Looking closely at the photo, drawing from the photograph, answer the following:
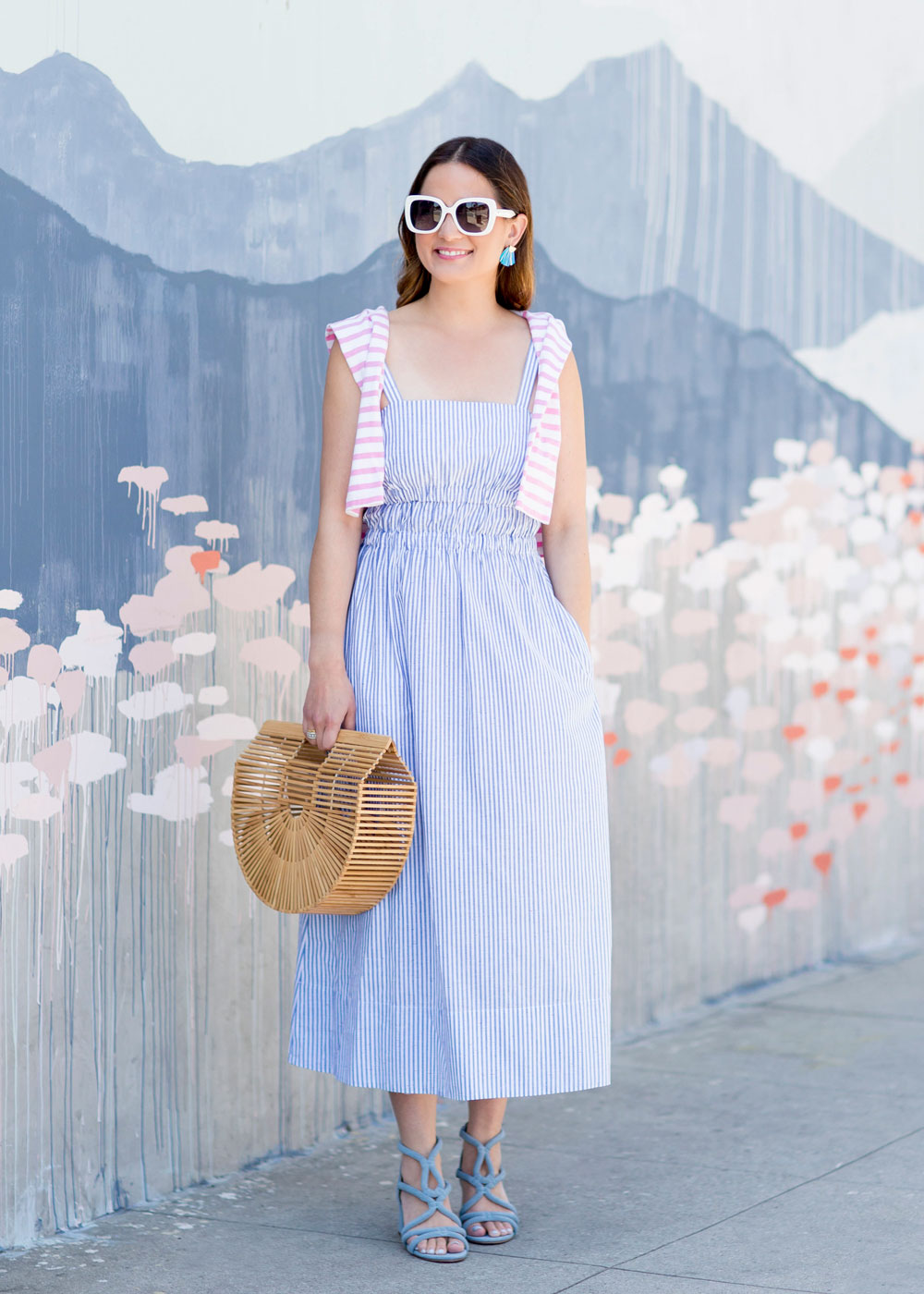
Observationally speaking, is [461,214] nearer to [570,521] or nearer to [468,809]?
[570,521]

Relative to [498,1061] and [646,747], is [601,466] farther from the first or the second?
[498,1061]

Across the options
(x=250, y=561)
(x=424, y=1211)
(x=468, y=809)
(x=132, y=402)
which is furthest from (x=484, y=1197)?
(x=132, y=402)

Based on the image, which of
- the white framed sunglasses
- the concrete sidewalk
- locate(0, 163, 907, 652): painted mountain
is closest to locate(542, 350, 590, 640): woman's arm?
the white framed sunglasses

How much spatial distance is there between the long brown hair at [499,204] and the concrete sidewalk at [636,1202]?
153 centimetres

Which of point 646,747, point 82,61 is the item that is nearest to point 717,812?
point 646,747

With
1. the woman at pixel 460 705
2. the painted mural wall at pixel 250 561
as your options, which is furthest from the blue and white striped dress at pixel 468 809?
the painted mural wall at pixel 250 561

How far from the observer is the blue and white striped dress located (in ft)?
9.02

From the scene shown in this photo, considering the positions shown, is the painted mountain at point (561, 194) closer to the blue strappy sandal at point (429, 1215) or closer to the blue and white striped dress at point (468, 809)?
the blue and white striped dress at point (468, 809)

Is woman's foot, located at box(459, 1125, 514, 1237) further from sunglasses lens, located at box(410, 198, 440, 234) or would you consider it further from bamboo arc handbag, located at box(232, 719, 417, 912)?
sunglasses lens, located at box(410, 198, 440, 234)

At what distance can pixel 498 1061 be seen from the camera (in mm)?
2742

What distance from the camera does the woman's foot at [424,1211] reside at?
9.07 feet

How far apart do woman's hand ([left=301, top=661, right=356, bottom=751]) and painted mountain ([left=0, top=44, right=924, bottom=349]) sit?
2.74 feet

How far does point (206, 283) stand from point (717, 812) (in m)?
2.14

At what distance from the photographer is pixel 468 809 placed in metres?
2.76
